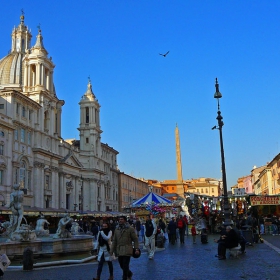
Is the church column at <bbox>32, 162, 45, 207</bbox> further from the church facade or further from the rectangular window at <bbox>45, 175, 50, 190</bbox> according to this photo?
the rectangular window at <bbox>45, 175, 50, 190</bbox>

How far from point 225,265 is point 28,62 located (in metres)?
47.3

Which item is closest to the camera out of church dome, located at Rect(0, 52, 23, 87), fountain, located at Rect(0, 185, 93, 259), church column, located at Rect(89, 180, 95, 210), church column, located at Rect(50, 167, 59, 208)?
fountain, located at Rect(0, 185, 93, 259)

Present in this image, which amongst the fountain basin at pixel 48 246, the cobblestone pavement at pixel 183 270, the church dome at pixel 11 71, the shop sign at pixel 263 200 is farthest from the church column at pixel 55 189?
the cobblestone pavement at pixel 183 270

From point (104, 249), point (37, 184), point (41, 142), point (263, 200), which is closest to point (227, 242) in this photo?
point (104, 249)

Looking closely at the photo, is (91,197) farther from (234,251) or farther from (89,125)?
(234,251)

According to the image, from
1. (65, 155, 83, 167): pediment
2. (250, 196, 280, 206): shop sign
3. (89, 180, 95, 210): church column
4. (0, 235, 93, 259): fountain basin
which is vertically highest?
(65, 155, 83, 167): pediment

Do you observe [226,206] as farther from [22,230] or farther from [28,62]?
[28,62]

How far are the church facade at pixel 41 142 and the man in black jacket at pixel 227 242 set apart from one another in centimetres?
3188

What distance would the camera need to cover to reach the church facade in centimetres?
4372

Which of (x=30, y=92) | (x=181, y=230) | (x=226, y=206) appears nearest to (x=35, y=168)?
(x=30, y=92)

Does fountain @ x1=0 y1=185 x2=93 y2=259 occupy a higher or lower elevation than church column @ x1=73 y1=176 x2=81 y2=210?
lower

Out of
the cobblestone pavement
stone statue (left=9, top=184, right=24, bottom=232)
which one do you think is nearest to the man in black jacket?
the cobblestone pavement

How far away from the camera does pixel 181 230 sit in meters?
20.8

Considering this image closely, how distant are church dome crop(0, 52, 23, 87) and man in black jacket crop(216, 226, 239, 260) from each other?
155ft
